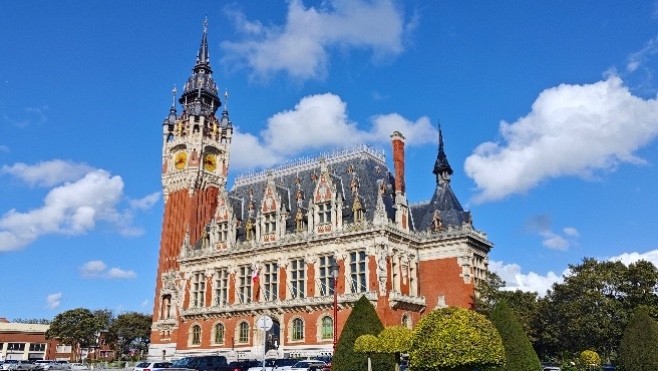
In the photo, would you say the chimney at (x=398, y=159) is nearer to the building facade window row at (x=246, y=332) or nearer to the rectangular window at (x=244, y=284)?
the building facade window row at (x=246, y=332)

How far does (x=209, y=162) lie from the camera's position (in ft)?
226

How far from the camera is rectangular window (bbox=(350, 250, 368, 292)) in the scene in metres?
49.9

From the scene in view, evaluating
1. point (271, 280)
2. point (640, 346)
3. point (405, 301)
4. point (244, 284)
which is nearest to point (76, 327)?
point (244, 284)

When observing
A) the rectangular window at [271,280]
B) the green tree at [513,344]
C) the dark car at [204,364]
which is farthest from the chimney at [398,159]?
the green tree at [513,344]

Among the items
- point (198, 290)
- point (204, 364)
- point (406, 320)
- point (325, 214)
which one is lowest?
point (204, 364)

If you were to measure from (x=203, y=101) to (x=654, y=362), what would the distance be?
57.7 m

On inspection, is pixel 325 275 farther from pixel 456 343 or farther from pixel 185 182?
pixel 456 343

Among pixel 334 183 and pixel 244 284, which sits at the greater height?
pixel 334 183

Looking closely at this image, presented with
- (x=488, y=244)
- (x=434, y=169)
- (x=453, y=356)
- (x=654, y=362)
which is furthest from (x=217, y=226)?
(x=453, y=356)

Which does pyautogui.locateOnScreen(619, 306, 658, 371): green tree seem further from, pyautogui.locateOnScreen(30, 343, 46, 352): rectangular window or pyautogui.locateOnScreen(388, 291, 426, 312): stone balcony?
pyautogui.locateOnScreen(30, 343, 46, 352): rectangular window

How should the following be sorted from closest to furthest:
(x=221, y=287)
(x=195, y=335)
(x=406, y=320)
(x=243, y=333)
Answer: (x=406, y=320) → (x=243, y=333) → (x=221, y=287) → (x=195, y=335)

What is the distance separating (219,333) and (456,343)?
149ft

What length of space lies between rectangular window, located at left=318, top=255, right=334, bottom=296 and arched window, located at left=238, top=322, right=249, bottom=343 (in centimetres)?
930

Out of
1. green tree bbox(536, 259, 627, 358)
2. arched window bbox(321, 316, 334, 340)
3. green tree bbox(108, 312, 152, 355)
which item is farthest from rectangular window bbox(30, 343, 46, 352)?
green tree bbox(536, 259, 627, 358)
